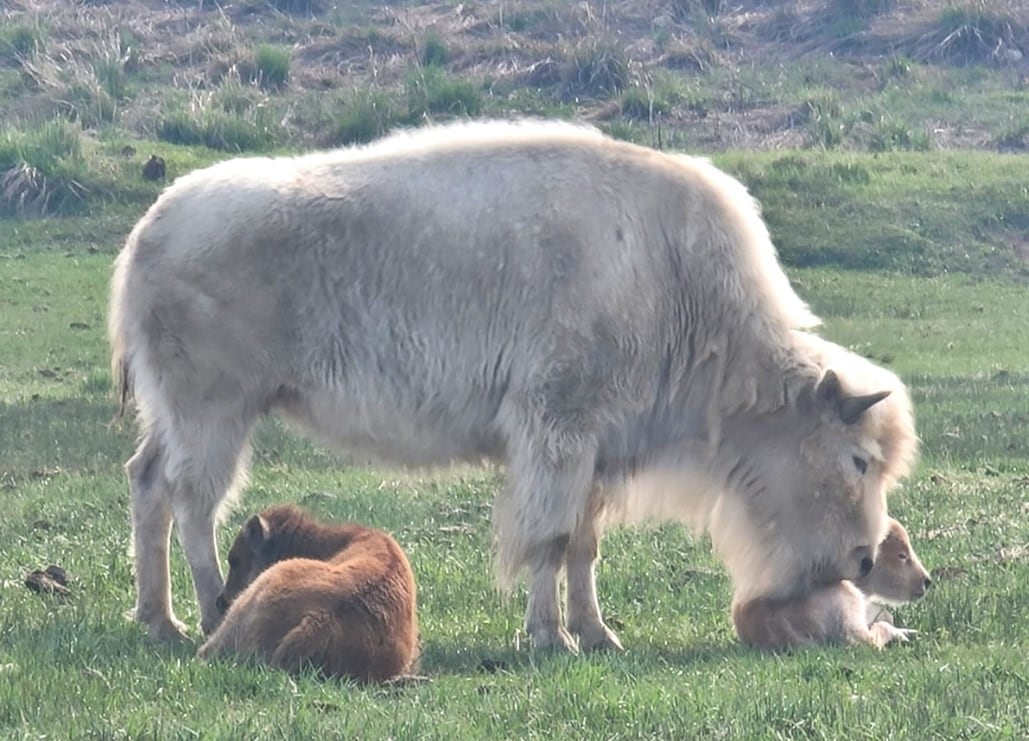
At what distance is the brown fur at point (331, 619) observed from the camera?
6.88 metres

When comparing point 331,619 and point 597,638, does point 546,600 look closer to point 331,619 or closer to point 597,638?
point 597,638

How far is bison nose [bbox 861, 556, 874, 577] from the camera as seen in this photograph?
8320 millimetres

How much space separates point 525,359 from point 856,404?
149cm

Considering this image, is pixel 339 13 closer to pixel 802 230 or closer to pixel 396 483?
pixel 802 230

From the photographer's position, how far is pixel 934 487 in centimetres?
1183

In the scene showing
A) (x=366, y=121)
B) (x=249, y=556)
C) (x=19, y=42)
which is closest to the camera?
(x=249, y=556)

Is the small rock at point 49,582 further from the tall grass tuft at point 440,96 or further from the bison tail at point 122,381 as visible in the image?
the tall grass tuft at point 440,96

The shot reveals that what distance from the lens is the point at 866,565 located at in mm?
8336

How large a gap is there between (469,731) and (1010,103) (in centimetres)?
2553

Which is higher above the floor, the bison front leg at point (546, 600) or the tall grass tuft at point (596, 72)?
the bison front leg at point (546, 600)

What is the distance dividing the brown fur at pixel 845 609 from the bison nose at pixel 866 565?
0.13 ft

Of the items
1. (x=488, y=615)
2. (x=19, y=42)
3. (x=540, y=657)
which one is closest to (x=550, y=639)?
(x=540, y=657)

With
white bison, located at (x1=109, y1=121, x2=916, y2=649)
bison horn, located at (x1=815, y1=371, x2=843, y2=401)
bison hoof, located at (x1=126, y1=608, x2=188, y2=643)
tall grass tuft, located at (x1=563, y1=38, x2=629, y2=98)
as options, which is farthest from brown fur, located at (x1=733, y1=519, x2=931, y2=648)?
tall grass tuft, located at (x1=563, y1=38, x2=629, y2=98)

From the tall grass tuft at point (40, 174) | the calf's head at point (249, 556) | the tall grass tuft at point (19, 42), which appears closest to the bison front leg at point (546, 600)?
the calf's head at point (249, 556)
